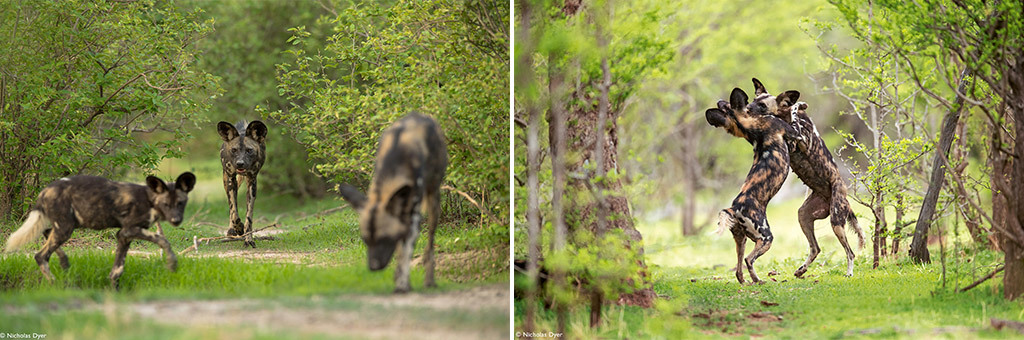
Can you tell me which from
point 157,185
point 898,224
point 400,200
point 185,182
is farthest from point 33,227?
point 898,224

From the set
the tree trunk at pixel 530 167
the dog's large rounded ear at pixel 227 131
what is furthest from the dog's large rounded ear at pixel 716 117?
the dog's large rounded ear at pixel 227 131

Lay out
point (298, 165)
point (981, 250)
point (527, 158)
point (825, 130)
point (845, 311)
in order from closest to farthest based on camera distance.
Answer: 1. point (527, 158)
2. point (845, 311)
3. point (981, 250)
4. point (298, 165)
5. point (825, 130)

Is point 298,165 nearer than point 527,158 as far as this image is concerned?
No

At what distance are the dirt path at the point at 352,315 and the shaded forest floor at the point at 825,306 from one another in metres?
1.41

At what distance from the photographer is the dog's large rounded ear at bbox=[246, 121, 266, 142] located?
12.1 meters

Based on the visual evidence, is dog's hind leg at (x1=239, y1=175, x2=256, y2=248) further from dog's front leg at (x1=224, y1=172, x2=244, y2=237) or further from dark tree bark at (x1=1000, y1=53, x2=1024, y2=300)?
dark tree bark at (x1=1000, y1=53, x2=1024, y2=300)

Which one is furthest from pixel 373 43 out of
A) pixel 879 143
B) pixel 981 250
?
pixel 981 250

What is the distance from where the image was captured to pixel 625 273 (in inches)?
310

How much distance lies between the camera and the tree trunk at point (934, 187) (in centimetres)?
1113

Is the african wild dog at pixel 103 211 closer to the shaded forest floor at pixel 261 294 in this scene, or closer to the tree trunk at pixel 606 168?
the shaded forest floor at pixel 261 294

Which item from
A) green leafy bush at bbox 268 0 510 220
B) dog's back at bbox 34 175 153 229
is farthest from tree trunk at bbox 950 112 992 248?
dog's back at bbox 34 175 153 229

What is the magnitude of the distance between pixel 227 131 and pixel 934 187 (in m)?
9.58

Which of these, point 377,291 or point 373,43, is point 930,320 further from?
point 373,43

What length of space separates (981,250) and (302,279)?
33.2 feet
